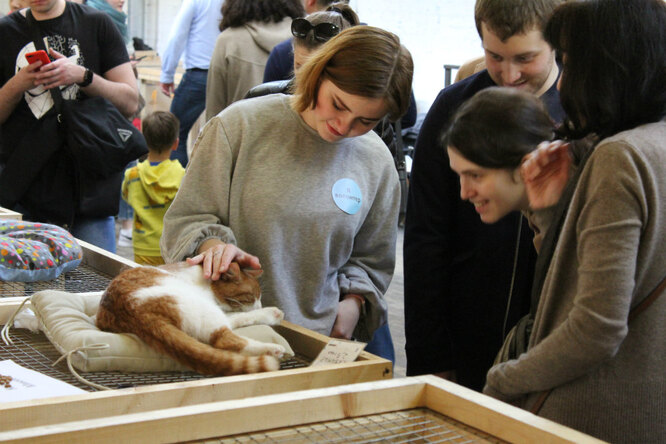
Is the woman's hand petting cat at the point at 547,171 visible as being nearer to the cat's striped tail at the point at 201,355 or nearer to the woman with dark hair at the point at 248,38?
the cat's striped tail at the point at 201,355

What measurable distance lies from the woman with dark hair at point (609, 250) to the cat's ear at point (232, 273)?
22.4 inches

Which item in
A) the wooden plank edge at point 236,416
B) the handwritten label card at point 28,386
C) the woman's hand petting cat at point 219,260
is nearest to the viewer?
the wooden plank edge at point 236,416

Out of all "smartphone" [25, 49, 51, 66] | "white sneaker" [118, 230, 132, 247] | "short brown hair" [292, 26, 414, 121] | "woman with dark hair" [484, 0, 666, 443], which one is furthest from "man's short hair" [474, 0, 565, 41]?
"white sneaker" [118, 230, 132, 247]

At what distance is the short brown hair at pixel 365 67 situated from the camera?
1.65 meters

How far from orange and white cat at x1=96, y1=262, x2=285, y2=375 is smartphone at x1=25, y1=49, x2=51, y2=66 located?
55.8 inches

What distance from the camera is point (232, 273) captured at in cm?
157

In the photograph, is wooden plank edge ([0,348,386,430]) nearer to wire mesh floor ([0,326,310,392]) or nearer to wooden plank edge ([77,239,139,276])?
wire mesh floor ([0,326,310,392])

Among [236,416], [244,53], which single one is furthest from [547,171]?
[244,53]

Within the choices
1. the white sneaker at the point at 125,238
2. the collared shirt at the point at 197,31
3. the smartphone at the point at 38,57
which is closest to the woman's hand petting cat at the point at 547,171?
the smartphone at the point at 38,57

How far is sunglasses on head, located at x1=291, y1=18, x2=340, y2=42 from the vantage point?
7.33 ft

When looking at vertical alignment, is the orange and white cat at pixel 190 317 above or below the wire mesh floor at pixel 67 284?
above

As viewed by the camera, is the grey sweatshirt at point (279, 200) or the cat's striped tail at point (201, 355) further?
the grey sweatshirt at point (279, 200)

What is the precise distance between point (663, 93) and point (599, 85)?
10cm

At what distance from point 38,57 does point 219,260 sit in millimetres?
1488
